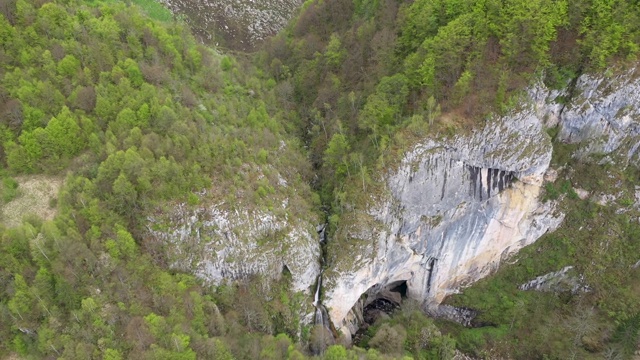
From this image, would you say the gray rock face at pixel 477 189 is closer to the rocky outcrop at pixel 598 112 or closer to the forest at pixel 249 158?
the rocky outcrop at pixel 598 112

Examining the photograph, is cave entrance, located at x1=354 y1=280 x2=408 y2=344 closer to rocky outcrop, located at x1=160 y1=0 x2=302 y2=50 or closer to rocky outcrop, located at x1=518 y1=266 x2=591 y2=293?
rocky outcrop, located at x1=518 y1=266 x2=591 y2=293

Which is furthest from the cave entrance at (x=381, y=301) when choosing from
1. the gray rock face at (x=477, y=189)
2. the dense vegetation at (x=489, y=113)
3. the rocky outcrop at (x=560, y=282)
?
the rocky outcrop at (x=560, y=282)

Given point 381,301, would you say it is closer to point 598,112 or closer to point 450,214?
point 450,214

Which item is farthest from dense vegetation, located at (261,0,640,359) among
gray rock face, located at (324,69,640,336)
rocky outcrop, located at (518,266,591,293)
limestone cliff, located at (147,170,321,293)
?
limestone cliff, located at (147,170,321,293)

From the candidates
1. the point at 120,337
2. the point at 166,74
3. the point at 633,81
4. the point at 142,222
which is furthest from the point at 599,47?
the point at 120,337

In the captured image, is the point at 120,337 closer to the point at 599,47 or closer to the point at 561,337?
the point at 561,337

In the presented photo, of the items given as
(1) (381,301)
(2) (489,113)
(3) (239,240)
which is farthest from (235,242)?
(2) (489,113)
